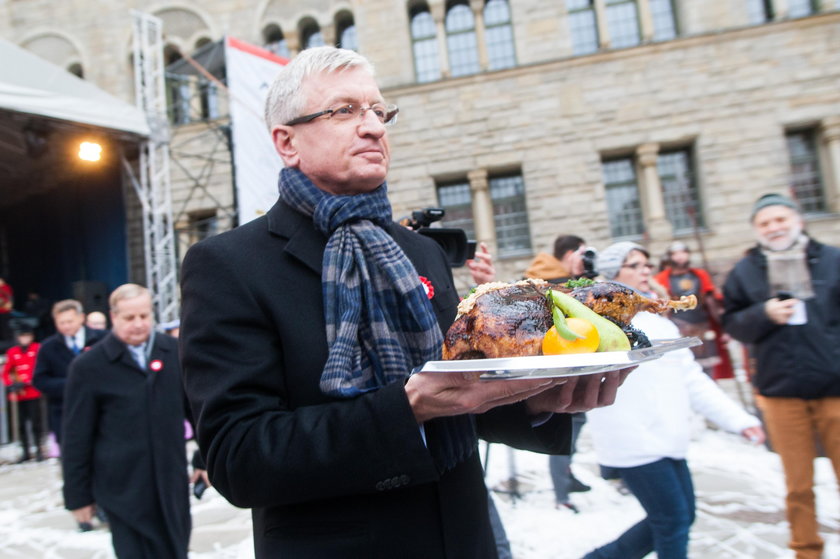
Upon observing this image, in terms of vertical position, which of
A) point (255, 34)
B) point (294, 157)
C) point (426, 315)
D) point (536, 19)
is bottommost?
point (426, 315)

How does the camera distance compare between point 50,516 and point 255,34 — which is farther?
point 255,34

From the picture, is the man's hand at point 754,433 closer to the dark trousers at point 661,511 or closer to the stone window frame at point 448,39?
the dark trousers at point 661,511

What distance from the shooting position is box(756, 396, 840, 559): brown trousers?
3312mm

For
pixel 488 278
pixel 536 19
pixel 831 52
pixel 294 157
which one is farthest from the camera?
pixel 536 19

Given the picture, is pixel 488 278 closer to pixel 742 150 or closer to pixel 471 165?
pixel 471 165

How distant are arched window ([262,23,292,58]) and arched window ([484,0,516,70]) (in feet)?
16.6

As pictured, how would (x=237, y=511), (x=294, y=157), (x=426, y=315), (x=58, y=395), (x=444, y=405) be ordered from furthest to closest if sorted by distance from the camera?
(x=58, y=395) → (x=237, y=511) → (x=294, y=157) → (x=426, y=315) → (x=444, y=405)

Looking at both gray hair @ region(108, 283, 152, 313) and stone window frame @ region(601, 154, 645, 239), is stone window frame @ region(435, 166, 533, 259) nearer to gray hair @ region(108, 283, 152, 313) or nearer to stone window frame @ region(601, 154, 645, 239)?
stone window frame @ region(601, 154, 645, 239)

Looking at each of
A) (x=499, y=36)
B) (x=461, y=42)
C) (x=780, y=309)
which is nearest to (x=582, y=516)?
(x=780, y=309)

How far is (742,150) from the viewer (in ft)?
39.9

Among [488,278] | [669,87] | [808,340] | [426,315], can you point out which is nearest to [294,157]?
[426,315]

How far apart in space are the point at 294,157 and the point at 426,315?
1.82 feet

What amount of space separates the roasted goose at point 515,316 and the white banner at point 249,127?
787cm

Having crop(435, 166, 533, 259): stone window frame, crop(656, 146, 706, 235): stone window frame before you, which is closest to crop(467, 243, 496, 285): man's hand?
crop(435, 166, 533, 259): stone window frame
